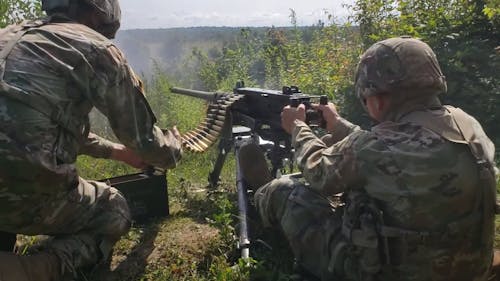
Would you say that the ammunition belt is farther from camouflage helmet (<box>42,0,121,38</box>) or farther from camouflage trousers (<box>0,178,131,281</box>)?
camouflage helmet (<box>42,0,121,38</box>)

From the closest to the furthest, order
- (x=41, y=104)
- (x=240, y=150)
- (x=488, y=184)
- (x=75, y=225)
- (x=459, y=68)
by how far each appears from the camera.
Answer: (x=488, y=184) < (x=41, y=104) < (x=75, y=225) < (x=240, y=150) < (x=459, y=68)

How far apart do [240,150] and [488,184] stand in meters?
2.67

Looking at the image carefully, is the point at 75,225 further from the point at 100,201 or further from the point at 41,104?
the point at 41,104

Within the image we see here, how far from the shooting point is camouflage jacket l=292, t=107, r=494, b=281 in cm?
270

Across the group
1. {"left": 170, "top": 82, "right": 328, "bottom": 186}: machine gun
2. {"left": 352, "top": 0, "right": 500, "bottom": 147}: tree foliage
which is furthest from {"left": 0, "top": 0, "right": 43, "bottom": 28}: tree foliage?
{"left": 352, "top": 0, "right": 500, "bottom": 147}: tree foliage

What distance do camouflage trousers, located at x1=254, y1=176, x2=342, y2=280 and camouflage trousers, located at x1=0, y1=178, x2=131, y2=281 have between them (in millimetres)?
1392

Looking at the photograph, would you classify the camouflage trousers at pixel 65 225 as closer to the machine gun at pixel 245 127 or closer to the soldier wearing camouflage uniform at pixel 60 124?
the soldier wearing camouflage uniform at pixel 60 124

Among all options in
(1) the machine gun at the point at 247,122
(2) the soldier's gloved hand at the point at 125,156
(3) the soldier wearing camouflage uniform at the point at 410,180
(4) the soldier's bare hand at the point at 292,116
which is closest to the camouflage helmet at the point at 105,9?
(2) the soldier's gloved hand at the point at 125,156

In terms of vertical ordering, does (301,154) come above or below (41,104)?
below

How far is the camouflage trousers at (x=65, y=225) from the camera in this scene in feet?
10.6

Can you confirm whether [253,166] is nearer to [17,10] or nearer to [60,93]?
[60,93]

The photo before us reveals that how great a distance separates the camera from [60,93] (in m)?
3.21

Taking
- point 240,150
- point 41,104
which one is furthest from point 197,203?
point 41,104

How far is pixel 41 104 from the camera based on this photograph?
3.13m
